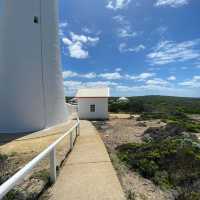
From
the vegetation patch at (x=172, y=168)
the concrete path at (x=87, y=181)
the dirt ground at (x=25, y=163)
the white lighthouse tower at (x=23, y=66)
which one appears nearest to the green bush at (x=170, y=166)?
the vegetation patch at (x=172, y=168)

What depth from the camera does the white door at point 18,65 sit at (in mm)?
12359

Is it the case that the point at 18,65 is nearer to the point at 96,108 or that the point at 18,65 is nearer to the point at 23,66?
the point at 23,66

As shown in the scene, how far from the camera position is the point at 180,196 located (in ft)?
13.5

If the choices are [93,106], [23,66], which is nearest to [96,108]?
[93,106]

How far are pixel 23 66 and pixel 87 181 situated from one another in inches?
406

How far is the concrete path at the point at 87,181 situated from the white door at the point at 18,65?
7.55 m

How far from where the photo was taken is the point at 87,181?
4.27m

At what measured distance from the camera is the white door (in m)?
12.4

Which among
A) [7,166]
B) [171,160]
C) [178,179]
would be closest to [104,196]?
[178,179]

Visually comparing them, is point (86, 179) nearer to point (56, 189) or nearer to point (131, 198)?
point (56, 189)

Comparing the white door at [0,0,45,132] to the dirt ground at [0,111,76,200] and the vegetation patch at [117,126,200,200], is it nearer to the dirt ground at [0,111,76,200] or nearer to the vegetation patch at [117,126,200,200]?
the dirt ground at [0,111,76,200]

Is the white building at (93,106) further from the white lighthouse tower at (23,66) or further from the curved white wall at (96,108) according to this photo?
the white lighthouse tower at (23,66)

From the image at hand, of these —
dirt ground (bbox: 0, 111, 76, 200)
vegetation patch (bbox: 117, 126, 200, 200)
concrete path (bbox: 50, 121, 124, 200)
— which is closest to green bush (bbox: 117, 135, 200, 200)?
vegetation patch (bbox: 117, 126, 200, 200)

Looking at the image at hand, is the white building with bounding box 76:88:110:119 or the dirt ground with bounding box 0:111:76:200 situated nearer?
the dirt ground with bounding box 0:111:76:200
